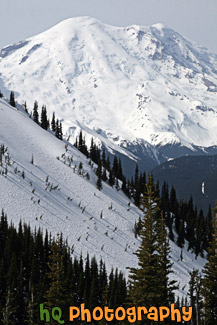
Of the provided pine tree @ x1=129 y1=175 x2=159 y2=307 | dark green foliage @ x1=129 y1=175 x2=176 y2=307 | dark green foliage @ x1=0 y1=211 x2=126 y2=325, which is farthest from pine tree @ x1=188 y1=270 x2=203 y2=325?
dark green foliage @ x1=0 y1=211 x2=126 y2=325

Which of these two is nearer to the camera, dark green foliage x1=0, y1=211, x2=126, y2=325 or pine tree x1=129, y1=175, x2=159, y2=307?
pine tree x1=129, y1=175, x2=159, y2=307

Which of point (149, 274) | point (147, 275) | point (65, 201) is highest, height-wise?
point (65, 201)

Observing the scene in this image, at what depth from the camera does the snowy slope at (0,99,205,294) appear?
98438 millimetres

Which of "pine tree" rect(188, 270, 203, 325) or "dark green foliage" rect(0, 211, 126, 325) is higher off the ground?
"dark green foliage" rect(0, 211, 126, 325)

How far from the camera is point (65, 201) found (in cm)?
11469

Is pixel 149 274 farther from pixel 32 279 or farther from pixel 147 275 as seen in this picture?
pixel 32 279

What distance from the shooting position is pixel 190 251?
13775cm

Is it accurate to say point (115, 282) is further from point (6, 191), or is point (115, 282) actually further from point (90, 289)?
point (6, 191)

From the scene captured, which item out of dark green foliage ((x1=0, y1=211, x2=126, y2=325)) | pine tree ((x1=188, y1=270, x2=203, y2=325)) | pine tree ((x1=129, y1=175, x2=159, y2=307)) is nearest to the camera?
pine tree ((x1=129, y1=175, x2=159, y2=307))

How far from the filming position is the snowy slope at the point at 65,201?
3875 inches

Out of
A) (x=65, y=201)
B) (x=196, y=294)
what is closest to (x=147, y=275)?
(x=196, y=294)

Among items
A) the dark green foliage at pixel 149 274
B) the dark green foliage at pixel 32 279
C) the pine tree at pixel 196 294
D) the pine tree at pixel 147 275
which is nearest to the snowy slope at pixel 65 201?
the dark green foliage at pixel 32 279

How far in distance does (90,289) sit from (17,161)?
54.6m

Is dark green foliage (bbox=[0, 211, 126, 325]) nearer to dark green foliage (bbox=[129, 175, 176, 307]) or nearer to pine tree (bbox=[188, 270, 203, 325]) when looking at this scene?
pine tree (bbox=[188, 270, 203, 325])
